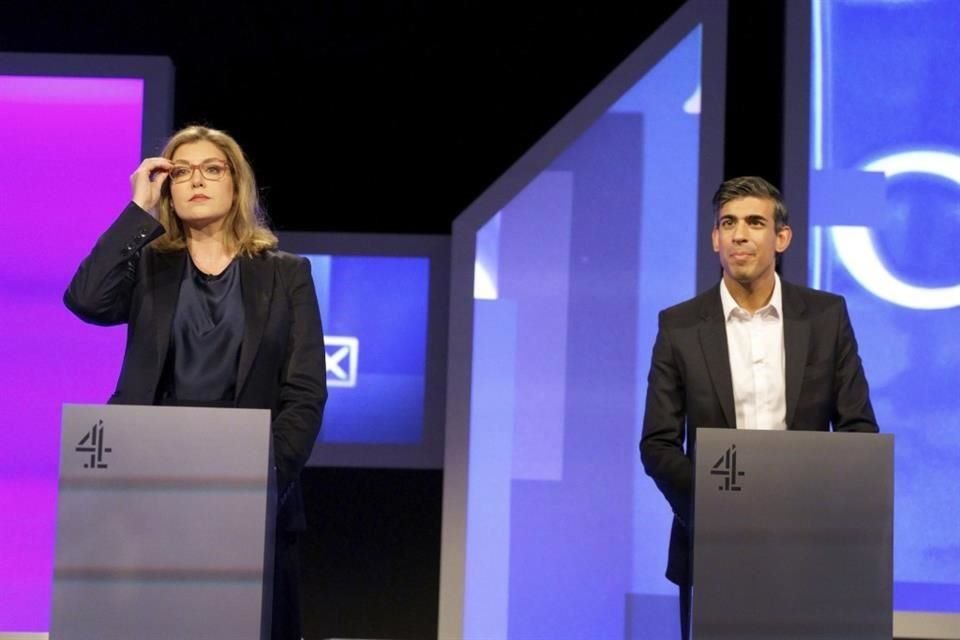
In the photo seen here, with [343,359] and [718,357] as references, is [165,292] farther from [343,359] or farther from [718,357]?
[343,359]

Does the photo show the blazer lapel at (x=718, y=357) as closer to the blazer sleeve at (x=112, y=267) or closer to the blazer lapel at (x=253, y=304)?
the blazer lapel at (x=253, y=304)

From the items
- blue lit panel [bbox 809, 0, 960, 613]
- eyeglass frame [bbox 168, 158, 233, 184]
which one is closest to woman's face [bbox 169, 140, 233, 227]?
eyeglass frame [bbox 168, 158, 233, 184]

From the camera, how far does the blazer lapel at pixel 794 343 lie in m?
3.03

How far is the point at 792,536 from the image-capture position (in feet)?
8.13

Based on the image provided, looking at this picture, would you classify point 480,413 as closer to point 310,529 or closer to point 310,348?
point 310,529

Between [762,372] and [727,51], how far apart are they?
1835mm

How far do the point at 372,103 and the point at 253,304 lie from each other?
2099mm

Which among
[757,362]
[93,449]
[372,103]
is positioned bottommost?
[93,449]

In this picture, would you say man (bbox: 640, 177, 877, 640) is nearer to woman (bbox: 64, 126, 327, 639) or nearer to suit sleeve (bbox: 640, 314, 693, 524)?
suit sleeve (bbox: 640, 314, 693, 524)

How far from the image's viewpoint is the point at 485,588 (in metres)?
4.42

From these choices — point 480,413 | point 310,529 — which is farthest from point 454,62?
point 310,529

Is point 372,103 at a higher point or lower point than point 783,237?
higher

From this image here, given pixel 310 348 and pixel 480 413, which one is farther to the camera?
pixel 480 413

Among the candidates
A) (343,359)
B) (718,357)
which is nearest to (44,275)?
(343,359)
